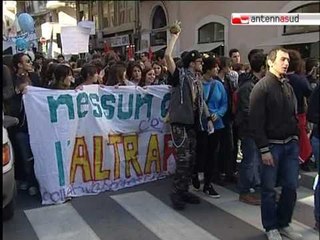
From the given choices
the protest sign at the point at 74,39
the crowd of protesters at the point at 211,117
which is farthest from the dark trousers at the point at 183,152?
the protest sign at the point at 74,39

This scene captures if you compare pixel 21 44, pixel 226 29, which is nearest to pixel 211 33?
pixel 226 29

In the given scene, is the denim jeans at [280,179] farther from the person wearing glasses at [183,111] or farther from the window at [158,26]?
the window at [158,26]

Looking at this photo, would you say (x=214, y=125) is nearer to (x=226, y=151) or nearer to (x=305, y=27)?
(x=226, y=151)

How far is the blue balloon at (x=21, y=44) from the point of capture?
35.2 feet

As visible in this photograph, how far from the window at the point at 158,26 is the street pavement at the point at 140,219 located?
17.0 m

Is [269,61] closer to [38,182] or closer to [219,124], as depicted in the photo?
[219,124]

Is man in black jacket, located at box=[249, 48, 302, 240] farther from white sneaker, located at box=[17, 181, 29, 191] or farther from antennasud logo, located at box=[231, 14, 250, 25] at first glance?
white sneaker, located at box=[17, 181, 29, 191]

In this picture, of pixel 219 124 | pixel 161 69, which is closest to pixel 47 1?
pixel 161 69

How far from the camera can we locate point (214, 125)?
5684 mm

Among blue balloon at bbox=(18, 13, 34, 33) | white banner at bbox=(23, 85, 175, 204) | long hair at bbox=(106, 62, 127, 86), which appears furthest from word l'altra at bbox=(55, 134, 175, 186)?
blue balloon at bbox=(18, 13, 34, 33)

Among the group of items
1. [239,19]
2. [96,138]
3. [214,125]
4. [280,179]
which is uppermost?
[239,19]

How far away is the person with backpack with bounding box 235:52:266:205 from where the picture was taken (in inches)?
214

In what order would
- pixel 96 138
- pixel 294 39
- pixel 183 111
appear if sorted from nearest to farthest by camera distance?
pixel 183 111, pixel 96 138, pixel 294 39

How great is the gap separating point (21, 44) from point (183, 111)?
674 cm
